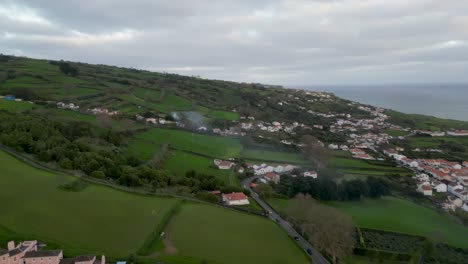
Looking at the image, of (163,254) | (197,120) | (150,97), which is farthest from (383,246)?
(150,97)

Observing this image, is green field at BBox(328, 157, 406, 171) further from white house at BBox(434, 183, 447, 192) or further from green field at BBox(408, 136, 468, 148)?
green field at BBox(408, 136, 468, 148)

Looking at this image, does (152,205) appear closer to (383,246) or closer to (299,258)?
(299,258)

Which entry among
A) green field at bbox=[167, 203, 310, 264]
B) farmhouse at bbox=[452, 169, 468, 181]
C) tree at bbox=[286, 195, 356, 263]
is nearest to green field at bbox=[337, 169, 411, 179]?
farmhouse at bbox=[452, 169, 468, 181]

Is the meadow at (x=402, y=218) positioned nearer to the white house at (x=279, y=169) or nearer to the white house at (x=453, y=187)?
the white house at (x=453, y=187)

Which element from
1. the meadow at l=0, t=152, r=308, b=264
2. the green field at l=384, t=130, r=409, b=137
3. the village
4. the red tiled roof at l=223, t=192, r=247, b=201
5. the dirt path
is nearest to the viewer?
the meadow at l=0, t=152, r=308, b=264

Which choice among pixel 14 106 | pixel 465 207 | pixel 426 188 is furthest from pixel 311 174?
pixel 14 106

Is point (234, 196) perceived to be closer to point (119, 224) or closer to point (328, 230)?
point (328, 230)
